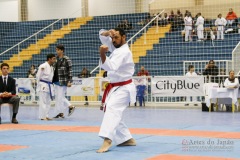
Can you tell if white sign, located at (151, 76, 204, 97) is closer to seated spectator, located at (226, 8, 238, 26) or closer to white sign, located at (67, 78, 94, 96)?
white sign, located at (67, 78, 94, 96)

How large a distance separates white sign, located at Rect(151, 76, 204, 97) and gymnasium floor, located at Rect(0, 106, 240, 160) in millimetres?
5237

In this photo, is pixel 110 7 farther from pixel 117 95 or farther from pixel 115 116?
pixel 115 116

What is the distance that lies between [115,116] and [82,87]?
11812 mm

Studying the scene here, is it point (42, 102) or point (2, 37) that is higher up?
point (2, 37)

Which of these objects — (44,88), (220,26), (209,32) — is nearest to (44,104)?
(44,88)

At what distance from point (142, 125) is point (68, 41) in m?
16.5

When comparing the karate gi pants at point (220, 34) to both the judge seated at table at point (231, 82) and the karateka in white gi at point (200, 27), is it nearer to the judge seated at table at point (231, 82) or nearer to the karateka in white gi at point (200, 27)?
the karateka in white gi at point (200, 27)

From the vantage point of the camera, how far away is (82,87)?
18891 mm

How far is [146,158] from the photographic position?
6395mm

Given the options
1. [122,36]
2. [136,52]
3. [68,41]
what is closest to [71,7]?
[68,41]

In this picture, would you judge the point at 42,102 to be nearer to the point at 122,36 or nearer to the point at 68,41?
the point at 122,36

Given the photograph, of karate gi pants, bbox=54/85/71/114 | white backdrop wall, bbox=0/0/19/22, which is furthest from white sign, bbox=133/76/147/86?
white backdrop wall, bbox=0/0/19/22

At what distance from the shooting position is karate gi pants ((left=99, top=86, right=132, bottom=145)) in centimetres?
711

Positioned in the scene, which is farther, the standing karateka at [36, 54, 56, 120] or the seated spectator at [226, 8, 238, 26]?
the seated spectator at [226, 8, 238, 26]
